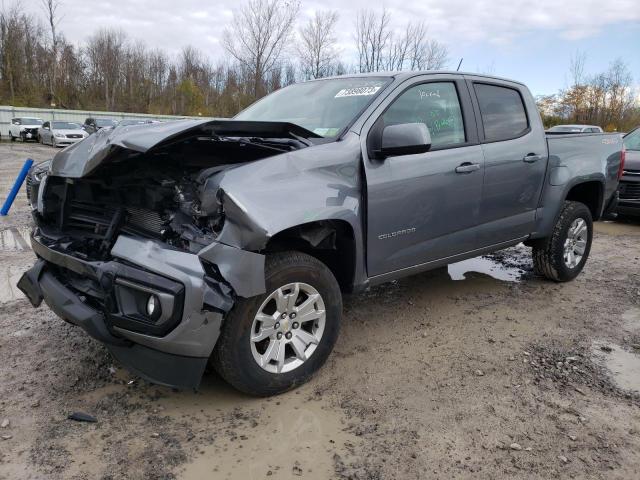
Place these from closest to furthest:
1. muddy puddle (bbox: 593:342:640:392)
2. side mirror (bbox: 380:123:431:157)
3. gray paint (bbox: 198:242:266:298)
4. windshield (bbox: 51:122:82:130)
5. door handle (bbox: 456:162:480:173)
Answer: gray paint (bbox: 198:242:266:298) < side mirror (bbox: 380:123:431:157) < muddy puddle (bbox: 593:342:640:392) < door handle (bbox: 456:162:480:173) < windshield (bbox: 51:122:82:130)

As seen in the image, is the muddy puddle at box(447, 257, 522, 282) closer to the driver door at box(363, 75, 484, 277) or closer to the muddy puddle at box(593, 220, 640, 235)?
the driver door at box(363, 75, 484, 277)

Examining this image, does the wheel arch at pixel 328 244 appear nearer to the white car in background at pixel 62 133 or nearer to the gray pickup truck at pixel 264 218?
the gray pickup truck at pixel 264 218

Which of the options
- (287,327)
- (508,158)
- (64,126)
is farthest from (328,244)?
(64,126)

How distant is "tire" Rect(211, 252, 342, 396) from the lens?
265 centimetres

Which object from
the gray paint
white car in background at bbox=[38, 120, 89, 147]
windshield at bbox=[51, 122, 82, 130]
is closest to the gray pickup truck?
the gray paint

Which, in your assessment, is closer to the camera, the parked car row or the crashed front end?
the crashed front end

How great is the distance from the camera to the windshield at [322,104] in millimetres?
3462

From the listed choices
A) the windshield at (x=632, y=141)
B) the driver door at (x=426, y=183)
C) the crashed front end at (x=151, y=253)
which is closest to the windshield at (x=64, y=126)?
the windshield at (x=632, y=141)

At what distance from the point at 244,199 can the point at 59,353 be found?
1864 mm

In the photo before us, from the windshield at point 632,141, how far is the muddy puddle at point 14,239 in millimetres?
10053

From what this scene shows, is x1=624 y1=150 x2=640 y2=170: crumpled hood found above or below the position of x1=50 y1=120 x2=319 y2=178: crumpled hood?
below

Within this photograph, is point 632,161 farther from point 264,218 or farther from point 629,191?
point 264,218

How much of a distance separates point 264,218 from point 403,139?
1048 mm

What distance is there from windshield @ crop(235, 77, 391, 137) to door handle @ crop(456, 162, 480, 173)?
0.82 m
